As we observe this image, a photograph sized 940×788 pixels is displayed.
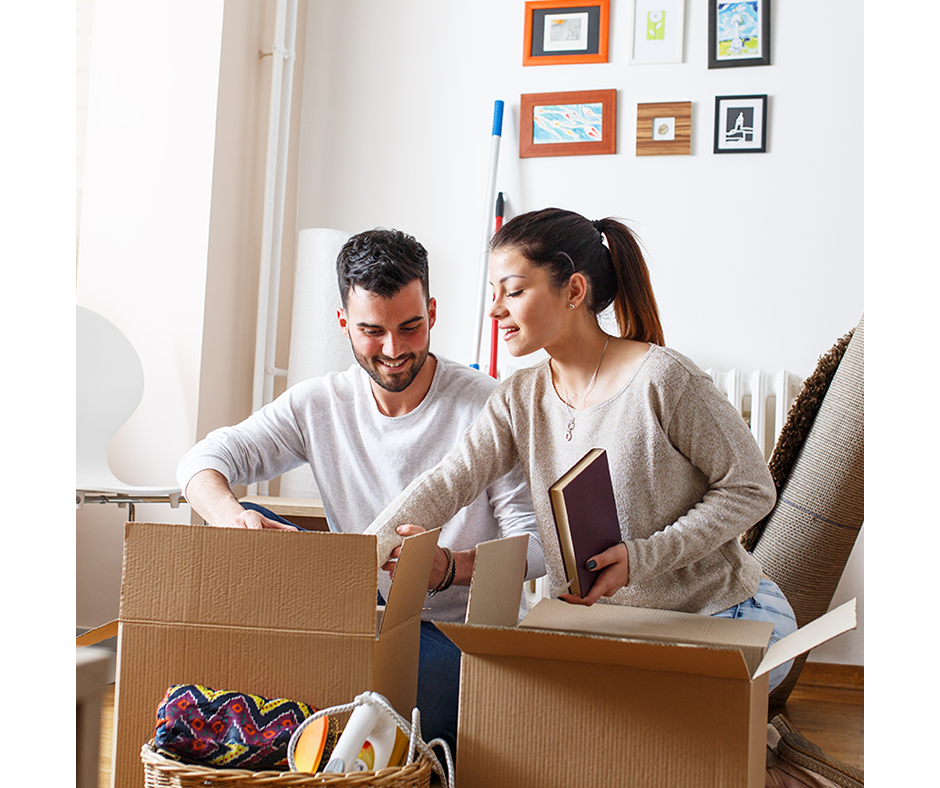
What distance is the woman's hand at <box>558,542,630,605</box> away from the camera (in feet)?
3.14

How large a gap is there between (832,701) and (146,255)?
2047 millimetres

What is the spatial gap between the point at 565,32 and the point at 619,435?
1645 millimetres

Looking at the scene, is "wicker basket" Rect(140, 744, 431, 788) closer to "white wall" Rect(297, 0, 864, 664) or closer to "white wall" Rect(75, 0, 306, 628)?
"white wall" Rect(75, 0, 306, 628)

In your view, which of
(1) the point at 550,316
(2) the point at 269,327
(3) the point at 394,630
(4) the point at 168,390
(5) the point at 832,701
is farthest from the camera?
(2) the point at 269,327

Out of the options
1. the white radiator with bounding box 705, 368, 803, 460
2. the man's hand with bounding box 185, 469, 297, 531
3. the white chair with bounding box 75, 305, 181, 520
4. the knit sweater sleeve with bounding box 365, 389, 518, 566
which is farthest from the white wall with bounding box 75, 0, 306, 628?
the white radiator with bounding box 705, 368, 803, 460

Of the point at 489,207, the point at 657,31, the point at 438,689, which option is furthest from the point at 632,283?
the point at 657,31

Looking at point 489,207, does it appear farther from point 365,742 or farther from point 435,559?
point 365,742

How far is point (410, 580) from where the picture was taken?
3.10 ft

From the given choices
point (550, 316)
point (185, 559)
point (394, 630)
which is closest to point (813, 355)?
point (550, 316)

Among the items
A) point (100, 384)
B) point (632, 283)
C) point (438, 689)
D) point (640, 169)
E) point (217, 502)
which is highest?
point (640, 169)
